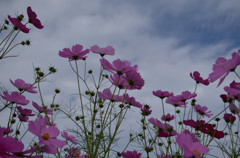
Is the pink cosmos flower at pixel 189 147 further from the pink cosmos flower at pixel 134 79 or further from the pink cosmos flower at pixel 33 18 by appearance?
the pink cosmos flower at pixel 33 18

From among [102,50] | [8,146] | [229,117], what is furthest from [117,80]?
[229,117]

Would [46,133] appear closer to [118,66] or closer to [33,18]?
[118,66]

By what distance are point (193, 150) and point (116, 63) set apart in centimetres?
49

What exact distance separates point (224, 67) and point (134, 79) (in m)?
0.42

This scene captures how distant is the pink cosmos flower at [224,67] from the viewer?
21.0 inches

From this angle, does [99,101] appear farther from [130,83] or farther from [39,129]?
[39,129]

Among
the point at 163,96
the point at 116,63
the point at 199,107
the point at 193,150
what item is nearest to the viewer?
the point at 193,150

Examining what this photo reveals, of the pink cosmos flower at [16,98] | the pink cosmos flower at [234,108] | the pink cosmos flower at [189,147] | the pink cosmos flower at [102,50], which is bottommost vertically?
the pink cosmos flower at [189,147]

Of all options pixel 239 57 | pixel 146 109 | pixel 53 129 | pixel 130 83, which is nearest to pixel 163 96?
pixel 146 109

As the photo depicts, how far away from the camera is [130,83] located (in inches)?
36.4

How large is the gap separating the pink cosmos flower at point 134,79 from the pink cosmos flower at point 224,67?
37cm

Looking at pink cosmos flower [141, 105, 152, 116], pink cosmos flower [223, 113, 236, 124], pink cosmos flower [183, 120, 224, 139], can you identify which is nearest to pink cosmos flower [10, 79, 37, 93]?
pink cosmos flower [141, 105, 152, 116]

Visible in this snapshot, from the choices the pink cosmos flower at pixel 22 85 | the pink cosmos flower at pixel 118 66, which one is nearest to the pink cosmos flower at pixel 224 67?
the pink cosmos flower at pixel 118 66

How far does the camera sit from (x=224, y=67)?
55cm
